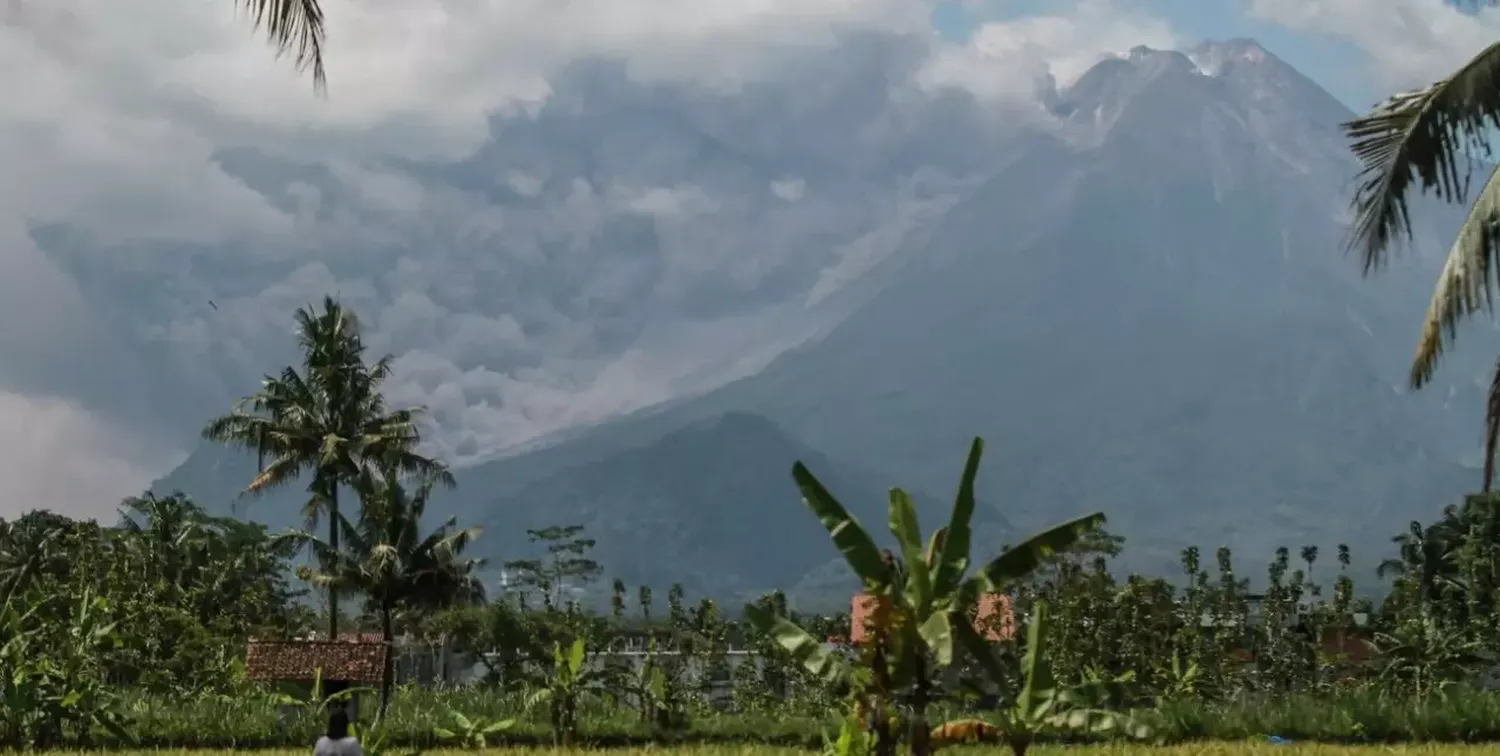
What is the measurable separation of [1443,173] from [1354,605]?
36.9m

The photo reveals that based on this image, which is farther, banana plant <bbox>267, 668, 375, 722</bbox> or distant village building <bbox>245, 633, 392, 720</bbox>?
distant village building <bbox>245, 633, 392, 720</bbox>

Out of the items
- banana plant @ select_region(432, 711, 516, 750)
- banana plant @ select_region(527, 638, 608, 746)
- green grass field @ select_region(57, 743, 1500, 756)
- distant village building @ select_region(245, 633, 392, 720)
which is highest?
distant village building @ select_region(245, 633, 392, 720)

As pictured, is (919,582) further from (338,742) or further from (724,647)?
(724,647)

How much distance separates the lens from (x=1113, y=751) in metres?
22.0

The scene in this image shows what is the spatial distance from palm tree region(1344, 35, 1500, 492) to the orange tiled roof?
75.2 ft

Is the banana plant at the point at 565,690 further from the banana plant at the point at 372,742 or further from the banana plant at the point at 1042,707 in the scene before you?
the banana plant at the point at 1042,707

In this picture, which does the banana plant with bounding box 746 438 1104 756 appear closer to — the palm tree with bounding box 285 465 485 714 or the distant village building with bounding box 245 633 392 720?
the distant village building with bounding box 245 633 392 720

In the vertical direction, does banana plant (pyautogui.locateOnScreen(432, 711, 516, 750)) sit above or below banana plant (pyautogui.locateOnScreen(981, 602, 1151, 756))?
above

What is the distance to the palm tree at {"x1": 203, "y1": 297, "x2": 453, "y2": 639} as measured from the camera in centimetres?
4066

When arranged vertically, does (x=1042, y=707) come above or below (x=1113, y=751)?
above

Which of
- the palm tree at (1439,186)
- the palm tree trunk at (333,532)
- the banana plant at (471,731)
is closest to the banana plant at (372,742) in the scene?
the banana plant at (471,731)

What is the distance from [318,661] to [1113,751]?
15.1 m

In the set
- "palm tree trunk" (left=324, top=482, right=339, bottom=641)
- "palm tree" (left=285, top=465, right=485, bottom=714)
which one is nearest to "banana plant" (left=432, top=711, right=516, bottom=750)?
"palm tree" (left=285, top=465, right=485, bottom=714)

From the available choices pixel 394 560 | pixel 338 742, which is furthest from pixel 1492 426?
pixel 394 560
